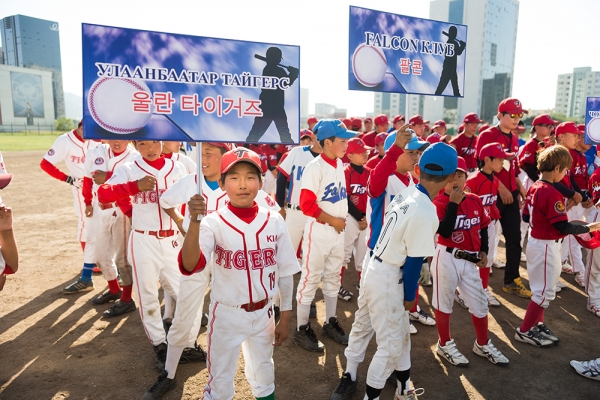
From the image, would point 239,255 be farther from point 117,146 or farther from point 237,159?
point 117,146

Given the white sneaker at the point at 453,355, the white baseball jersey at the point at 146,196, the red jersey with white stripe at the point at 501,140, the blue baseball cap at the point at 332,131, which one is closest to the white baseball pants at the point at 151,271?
the white baseball jersey at the point at 146,196

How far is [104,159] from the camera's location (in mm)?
5539

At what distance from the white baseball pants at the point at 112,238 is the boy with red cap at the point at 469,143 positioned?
6006mm

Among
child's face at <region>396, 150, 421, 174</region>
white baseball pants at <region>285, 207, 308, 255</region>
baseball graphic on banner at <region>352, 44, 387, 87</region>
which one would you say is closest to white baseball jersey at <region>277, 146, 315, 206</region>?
white baseball pants at <region>285, 207, 308, 255</region>

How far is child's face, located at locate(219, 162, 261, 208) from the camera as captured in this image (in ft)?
9.62

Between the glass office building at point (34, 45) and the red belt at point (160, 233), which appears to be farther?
the glass office building at point (34, 45)

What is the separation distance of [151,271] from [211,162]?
1.37 m

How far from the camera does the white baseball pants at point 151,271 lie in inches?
165

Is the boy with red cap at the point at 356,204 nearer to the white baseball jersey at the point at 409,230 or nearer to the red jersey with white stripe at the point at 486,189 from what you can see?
the red jersey with white stripe at the point at 486,189

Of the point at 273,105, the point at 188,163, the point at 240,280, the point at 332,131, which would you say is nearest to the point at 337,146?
the point at 332,131

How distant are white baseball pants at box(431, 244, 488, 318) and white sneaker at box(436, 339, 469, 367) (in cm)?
40

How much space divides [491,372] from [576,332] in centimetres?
174

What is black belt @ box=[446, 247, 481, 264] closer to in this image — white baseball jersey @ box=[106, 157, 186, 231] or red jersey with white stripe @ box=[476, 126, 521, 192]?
red jersey with white stripe @ box=[476, 126, 521, 192]

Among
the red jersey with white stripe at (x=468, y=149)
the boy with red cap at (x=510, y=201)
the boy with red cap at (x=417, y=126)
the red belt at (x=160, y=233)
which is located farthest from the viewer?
the boy with red cap at (x=417, y=126)
